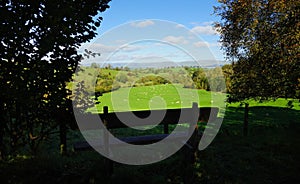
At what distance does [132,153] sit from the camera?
19.9ft

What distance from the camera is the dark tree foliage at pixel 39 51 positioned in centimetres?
417

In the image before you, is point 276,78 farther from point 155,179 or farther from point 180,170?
point 155,179

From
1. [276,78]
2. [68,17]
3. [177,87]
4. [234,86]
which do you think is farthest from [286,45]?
[177,87]

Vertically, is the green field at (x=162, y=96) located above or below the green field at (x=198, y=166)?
above

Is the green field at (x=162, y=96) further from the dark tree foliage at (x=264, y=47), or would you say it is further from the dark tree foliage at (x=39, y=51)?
the dark tree foliage at (x=39, y=51)

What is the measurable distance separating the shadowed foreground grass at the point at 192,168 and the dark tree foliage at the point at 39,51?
0.90 metres

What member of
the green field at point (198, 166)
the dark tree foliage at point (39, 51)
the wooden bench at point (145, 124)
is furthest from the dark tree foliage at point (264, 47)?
the dark tree foliage at point (39, 51)

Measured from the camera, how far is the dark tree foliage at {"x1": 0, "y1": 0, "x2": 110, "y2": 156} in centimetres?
417

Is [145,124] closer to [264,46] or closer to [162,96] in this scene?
[264,46]

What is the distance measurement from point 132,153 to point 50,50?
10.1 feet

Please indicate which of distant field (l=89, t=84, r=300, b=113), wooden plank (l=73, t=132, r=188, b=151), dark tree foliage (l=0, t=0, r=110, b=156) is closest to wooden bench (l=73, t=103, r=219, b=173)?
wooden plank (l=73, t=132, r=188, b=151)

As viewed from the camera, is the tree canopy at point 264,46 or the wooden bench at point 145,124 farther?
the tree canopy at point 264,46

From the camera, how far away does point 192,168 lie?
17.0ft

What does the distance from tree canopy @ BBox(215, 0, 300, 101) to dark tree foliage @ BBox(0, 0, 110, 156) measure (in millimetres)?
5647
